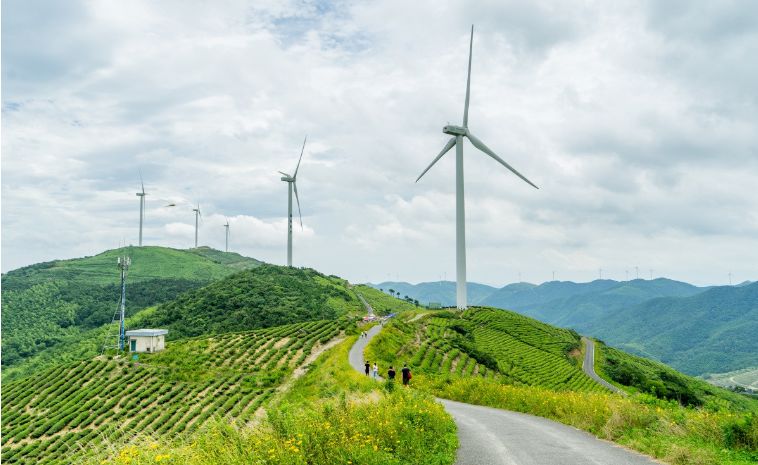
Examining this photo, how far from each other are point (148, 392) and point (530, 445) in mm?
69787

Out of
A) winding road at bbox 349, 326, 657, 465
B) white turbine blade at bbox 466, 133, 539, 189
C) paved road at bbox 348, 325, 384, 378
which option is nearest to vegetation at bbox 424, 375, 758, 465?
winding road at bbox 349, 326, 657, 465

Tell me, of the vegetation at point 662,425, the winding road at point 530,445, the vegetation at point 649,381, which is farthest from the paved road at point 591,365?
the winding road at point 530,445

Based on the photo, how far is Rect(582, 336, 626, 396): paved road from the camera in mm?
116675

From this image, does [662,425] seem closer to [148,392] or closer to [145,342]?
[148,392]

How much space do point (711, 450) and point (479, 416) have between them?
1418 cm

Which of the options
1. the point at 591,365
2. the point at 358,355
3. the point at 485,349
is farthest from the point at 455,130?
the point at 591,365

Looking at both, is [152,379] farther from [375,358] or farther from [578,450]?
[578,450]

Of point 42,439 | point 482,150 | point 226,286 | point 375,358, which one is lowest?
point 42,439

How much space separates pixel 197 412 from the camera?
67.4 metres

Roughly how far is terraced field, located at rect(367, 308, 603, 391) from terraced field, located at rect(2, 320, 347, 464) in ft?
50.6

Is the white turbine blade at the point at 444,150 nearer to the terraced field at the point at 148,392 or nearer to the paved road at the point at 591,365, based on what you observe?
the terraced field at the point at 148,392

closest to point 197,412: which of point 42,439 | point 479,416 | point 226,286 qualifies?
point 42,439

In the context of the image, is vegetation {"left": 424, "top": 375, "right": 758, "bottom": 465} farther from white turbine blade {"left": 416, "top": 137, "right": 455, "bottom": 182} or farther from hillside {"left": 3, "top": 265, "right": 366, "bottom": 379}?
hillside {"left": 3, "top": 265, "right": 366, "bottom": 379}

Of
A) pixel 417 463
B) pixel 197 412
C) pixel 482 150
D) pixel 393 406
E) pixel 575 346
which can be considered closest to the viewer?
pixel 417 463
